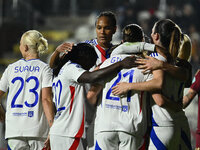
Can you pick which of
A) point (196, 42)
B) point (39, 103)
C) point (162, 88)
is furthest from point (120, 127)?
point (196, 42)

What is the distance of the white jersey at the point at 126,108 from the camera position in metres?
4.48

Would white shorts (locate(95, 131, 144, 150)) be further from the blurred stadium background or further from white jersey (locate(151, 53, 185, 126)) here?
the blurred stadium background

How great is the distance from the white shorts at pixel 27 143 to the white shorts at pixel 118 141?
2.73ft

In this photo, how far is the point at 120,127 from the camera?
176 inches

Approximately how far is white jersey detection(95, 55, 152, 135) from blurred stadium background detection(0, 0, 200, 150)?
317 inches

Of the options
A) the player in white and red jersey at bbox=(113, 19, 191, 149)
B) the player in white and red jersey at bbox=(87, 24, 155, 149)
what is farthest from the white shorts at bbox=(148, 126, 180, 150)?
the player in white and red jersey at bbox=(87, 24, 155, 149)

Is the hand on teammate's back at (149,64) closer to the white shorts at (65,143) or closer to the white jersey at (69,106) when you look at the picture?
the white jersey at (69,106)

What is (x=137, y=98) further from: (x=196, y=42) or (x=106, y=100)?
(x=196, y=42)

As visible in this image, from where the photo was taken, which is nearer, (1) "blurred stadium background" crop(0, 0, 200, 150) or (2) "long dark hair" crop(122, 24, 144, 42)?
(2) "long dark hair" crop(122, 24, 144, 42)

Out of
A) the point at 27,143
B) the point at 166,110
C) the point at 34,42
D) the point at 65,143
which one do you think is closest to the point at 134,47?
the point at 166,110

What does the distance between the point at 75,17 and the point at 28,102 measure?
37.0 feet

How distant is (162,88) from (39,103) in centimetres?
133

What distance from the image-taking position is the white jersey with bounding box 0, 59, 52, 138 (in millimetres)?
5137

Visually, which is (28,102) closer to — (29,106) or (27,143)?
(29,106)
